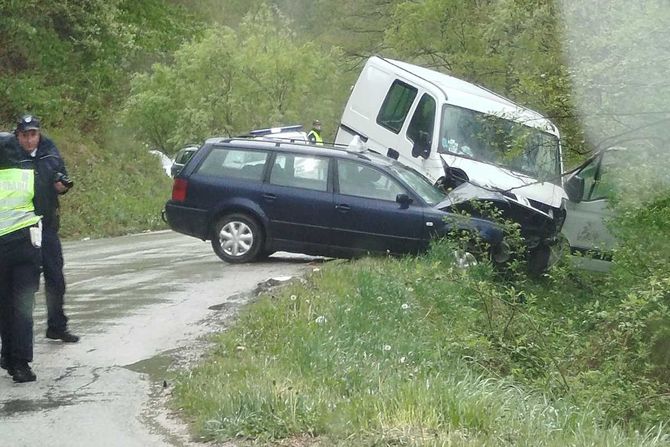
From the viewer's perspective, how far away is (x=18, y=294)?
844 cm

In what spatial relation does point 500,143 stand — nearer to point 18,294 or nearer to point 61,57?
point 18,294

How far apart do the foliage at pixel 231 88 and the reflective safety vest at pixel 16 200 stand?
95.8ft

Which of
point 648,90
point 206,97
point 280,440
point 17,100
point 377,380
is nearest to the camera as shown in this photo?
point 280,440

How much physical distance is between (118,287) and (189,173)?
2404 mm

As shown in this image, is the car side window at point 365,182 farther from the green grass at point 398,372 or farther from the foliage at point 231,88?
the foliage at point 231,88

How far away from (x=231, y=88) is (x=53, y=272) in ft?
97.6

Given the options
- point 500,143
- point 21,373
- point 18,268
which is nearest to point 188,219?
point 500,143

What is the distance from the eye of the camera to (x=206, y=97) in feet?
127

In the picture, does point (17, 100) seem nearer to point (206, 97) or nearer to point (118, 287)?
point (206, 97)

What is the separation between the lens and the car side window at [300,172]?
48.5ft

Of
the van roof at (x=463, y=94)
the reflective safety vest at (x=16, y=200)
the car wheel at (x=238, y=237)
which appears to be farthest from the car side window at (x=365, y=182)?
the reflective safety vest at (x=16, y=200)

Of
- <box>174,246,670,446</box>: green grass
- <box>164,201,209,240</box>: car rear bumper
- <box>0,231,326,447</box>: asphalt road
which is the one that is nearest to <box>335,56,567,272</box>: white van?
<box>174,246,670,446</box>: green grass

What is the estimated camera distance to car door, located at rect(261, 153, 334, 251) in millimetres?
14578

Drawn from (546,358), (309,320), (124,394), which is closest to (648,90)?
(546,358)
